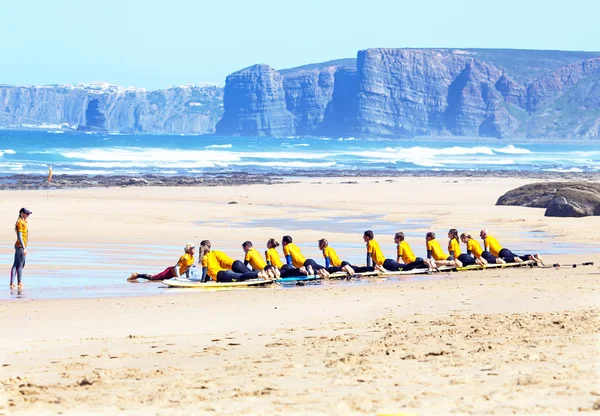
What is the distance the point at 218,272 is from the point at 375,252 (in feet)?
9.73

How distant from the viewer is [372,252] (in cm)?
1686

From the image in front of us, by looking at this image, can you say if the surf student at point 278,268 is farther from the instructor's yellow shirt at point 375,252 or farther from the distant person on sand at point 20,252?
the distant person on sand at point 20,252

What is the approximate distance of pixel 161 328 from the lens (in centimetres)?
1091

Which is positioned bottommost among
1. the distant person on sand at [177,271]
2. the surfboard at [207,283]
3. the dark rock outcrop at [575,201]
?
the surfboard at [207,283]

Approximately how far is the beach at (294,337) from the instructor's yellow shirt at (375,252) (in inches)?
25.4

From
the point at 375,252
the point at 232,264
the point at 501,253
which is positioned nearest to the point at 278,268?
the point at 232,264

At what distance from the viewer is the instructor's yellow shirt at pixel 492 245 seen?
18.2 m

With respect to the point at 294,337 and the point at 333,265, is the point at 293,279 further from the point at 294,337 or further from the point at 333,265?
the point at 294,337

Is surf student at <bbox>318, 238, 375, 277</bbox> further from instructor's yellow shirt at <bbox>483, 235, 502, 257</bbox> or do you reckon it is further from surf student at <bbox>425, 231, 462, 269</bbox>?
instructor's yellow shirt at <bbox>483, 235, 502, 257</bbox>

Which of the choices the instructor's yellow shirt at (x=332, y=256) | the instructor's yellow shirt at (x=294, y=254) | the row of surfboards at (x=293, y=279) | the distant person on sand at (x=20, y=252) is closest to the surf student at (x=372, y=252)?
the row of surfboards at (x=293, y=279)

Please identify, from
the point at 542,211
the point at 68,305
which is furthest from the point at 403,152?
the point at 68,305

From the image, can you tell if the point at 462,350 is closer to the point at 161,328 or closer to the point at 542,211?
the point at 161,328

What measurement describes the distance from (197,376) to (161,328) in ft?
10.1

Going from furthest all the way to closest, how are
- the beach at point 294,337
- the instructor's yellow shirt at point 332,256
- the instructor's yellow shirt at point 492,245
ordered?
the instructor's yellow shirt at point 492,245 → the instructor's yellow shirt at point 332,256 → the beach at point 294,337
